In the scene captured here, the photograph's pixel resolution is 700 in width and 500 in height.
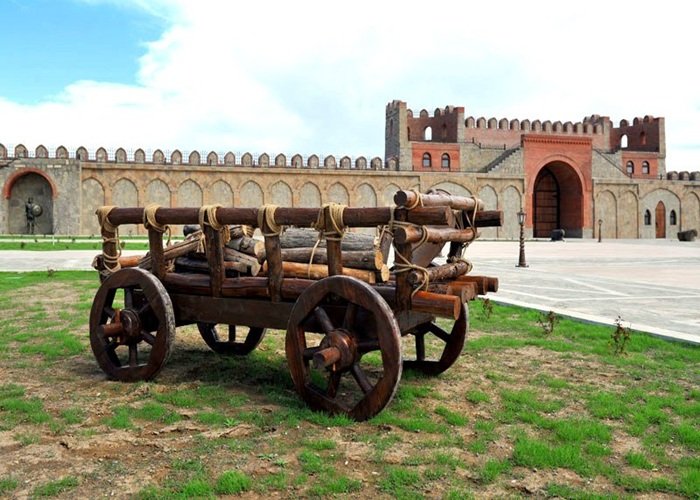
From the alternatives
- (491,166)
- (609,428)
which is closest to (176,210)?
(609,428)

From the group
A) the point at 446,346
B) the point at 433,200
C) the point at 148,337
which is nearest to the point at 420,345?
the point at 446,346

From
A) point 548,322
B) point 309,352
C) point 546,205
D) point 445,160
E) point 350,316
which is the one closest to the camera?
point 350,316

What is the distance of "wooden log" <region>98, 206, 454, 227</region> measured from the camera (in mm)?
3678

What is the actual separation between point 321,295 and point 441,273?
98 centimetres

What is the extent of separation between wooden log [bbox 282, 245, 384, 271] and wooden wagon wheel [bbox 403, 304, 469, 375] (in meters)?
0.85

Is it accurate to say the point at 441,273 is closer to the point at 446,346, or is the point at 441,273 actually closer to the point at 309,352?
the point at 446,346

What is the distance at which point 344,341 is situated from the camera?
148 inches

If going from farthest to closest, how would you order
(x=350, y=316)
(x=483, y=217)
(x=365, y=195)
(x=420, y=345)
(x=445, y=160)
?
(x=445, y=160) → (x=365, y=195) → (x=420, y=345) → (x=483, y=217) → (x=350, y=316)

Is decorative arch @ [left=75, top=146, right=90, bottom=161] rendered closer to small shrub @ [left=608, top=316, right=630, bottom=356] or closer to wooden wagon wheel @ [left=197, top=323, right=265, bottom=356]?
wooden wagon wheel @ [left=197, top=323, right=265, bottom=356]

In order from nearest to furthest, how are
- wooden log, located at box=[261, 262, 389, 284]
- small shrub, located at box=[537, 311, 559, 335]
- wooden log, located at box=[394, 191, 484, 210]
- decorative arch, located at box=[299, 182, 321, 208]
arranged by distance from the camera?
wooden log, located at box=[394, 191, 484, 210] → wooden log, located at box=[261, 262, 389, 284] → small shrub, located at box=[537, 311, 559, 335] → decorative arch, located at box=[299, 182, 321, 208]

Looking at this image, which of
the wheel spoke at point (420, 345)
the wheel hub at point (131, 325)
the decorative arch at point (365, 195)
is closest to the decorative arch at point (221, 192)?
the decorative arch at point (365, 195)

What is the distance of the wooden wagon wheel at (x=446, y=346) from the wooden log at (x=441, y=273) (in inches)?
10.8

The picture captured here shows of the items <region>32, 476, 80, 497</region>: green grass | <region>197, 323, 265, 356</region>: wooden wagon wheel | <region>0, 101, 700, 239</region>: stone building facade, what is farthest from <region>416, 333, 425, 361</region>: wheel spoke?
<region>0, 101, 700, 239</region>: stone building facade

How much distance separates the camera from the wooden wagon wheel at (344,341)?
3631 mm
